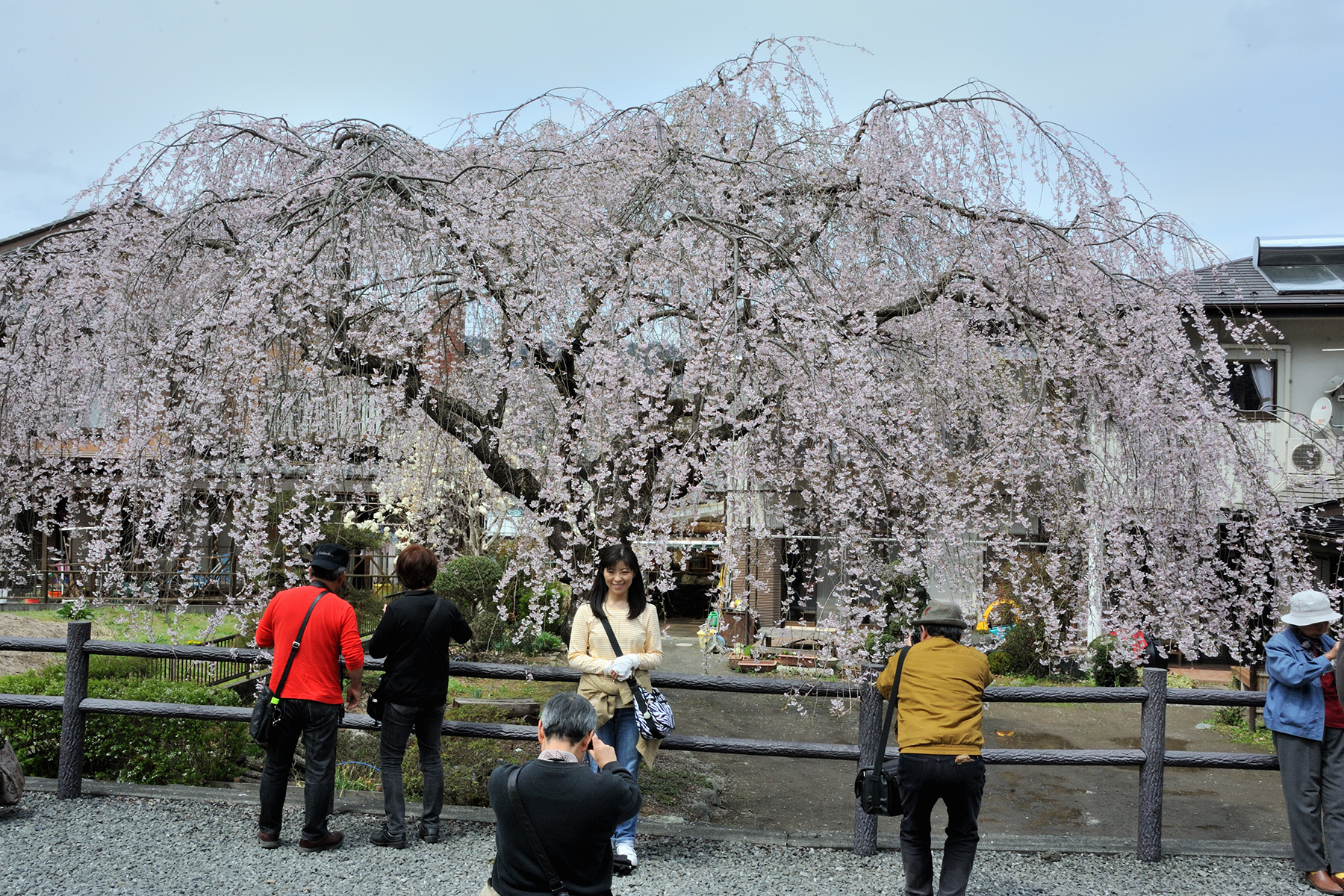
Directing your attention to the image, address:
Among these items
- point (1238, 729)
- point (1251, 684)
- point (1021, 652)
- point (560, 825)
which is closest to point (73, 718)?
point (560, 825)

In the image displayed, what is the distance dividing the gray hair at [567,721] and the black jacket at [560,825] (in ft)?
0.25

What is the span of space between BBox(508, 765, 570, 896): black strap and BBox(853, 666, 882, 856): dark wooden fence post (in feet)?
8.15

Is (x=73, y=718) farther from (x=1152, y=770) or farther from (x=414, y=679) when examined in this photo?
(x=1152, y=770)

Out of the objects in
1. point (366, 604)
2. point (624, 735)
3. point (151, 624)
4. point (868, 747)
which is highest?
point (151, 624)

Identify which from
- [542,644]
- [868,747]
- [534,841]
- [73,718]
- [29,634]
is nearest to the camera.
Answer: [534,841]

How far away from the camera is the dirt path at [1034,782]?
710cm

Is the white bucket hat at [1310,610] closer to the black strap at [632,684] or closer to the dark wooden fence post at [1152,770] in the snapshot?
the dark wooden fence post at [1152,770]

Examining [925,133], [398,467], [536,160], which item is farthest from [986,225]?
[398,467]

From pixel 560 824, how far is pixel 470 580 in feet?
39.9

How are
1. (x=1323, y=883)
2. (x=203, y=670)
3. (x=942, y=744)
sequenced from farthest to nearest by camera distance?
(x=203, y=670), (x=1323, y=883), (x=942, y=744)

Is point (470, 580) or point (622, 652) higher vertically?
point (622, 652)

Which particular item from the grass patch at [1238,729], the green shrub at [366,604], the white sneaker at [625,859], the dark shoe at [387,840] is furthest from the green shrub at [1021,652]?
the dark shoe at [387,840]

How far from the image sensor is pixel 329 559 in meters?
4.00

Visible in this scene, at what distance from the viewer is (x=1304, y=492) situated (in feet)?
37.6
